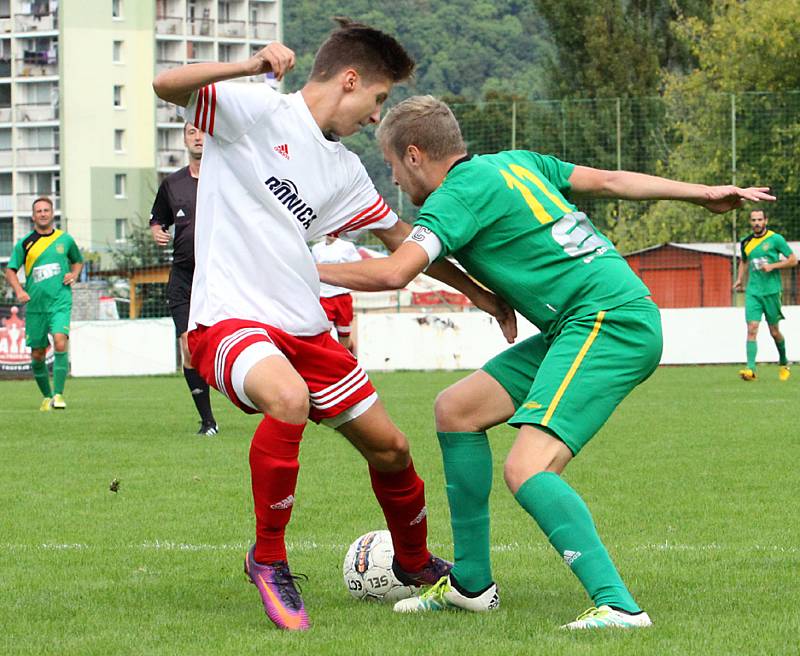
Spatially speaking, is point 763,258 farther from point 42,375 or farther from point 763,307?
point 42,375

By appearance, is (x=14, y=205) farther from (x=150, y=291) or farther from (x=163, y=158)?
(x=150, y=291)

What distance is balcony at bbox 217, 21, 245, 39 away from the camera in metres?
94.1

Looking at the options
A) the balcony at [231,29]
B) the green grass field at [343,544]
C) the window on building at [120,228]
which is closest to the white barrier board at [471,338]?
the green grass field at [343,544]

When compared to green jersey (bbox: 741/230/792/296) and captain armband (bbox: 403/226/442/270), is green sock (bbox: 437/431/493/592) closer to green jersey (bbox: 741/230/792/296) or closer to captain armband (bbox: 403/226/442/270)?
captain armband (bbox: 403/226/442/270)

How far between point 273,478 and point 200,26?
299 feet

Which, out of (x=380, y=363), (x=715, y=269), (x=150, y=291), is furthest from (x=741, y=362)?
(x=150, y=291)

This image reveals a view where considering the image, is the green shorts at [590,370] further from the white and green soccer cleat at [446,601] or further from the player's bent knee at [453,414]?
the white and green soccer cleat at [446,601]

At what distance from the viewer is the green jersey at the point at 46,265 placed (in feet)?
52.7

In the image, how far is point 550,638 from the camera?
4574mm

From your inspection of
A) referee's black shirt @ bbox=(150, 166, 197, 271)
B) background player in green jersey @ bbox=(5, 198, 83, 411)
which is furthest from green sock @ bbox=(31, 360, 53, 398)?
referee's black shirt @ bbox=(150, 166, 197, 271)

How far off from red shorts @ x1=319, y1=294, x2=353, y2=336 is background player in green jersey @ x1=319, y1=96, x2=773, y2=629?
8.89 m

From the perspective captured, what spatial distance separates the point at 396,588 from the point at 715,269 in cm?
2492

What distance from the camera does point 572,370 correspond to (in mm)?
4867

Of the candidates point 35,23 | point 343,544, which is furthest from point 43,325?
point 35,23
